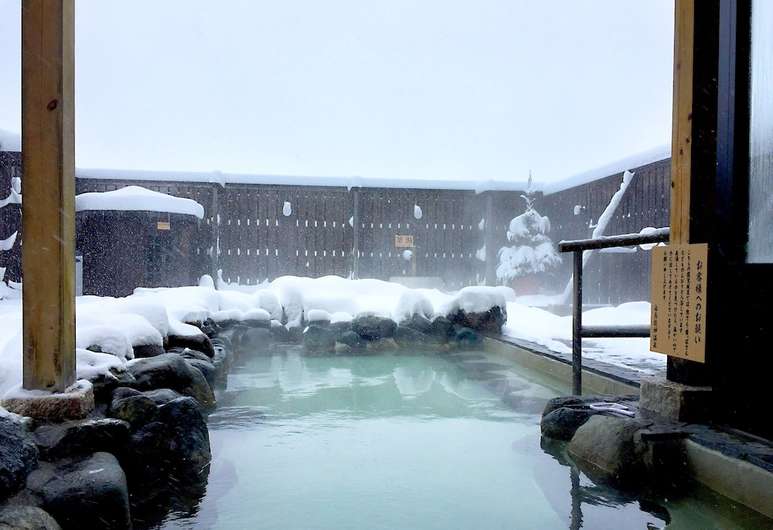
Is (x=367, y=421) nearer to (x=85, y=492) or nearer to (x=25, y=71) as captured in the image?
(x=85, y=492)

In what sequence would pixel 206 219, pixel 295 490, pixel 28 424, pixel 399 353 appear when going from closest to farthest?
pixel 28 424, pixel 295 490, pixel 399 353, pixel 206 219

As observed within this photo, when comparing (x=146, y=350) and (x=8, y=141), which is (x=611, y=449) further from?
(x=8, y=141)

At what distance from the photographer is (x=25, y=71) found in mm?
1988

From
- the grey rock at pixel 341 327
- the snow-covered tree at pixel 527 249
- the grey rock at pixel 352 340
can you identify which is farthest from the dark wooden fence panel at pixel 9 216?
the snow-covered tree at pixel 527 249

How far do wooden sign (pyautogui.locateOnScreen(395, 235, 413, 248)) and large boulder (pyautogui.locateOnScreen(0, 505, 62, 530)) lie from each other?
9.22m

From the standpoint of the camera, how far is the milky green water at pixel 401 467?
6.11 feet

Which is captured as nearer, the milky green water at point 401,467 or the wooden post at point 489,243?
the milky green water at point 401,467

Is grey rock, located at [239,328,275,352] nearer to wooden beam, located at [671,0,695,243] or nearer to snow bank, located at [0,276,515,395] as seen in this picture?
snow bank, located at [0,276,515,395]

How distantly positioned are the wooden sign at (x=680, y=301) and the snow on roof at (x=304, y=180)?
8.25m

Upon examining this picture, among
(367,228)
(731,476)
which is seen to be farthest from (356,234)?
(731,476)

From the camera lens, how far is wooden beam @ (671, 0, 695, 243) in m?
2.31

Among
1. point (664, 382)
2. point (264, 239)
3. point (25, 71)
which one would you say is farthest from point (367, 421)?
point (264, 239)

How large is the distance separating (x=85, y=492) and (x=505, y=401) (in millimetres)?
2620

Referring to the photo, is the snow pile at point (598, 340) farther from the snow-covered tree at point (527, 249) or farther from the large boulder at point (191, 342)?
the snow-covered tree at point (527, 249)
